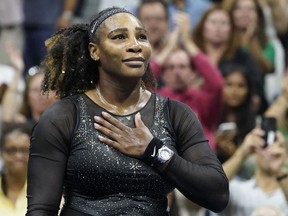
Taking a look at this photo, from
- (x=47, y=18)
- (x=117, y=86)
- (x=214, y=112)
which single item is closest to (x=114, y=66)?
(x=117, y=86)

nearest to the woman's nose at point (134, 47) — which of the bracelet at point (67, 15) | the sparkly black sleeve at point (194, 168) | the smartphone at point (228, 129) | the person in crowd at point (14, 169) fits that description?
the sparkly black sleeve at point (194, 168)

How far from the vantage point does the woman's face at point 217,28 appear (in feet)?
29.4

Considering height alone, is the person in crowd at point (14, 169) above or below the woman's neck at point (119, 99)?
below

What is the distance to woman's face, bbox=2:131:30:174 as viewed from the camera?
6184 mm

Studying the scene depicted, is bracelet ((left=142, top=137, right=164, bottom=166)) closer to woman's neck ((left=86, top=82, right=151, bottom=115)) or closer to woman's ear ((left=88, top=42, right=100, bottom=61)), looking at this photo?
woman's neck ((left=86, top=82, right=151, bottom=115))

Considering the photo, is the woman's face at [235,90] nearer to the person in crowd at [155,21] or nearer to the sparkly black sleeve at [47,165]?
the person in crowd at [155,21]


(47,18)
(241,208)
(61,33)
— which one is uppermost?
(47,18)

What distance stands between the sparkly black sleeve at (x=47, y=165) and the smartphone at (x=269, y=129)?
2389mm

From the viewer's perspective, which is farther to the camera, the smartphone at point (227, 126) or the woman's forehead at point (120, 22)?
the smartphone at point (227, 126)

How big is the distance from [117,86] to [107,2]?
5.76 m

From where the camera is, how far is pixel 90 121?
3967mm

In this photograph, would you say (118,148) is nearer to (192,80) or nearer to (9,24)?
(192,80)

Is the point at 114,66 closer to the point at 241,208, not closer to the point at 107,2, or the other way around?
the point at 241,208

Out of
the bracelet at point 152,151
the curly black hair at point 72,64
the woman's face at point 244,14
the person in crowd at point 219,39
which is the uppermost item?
the woman's face at point 244,14
